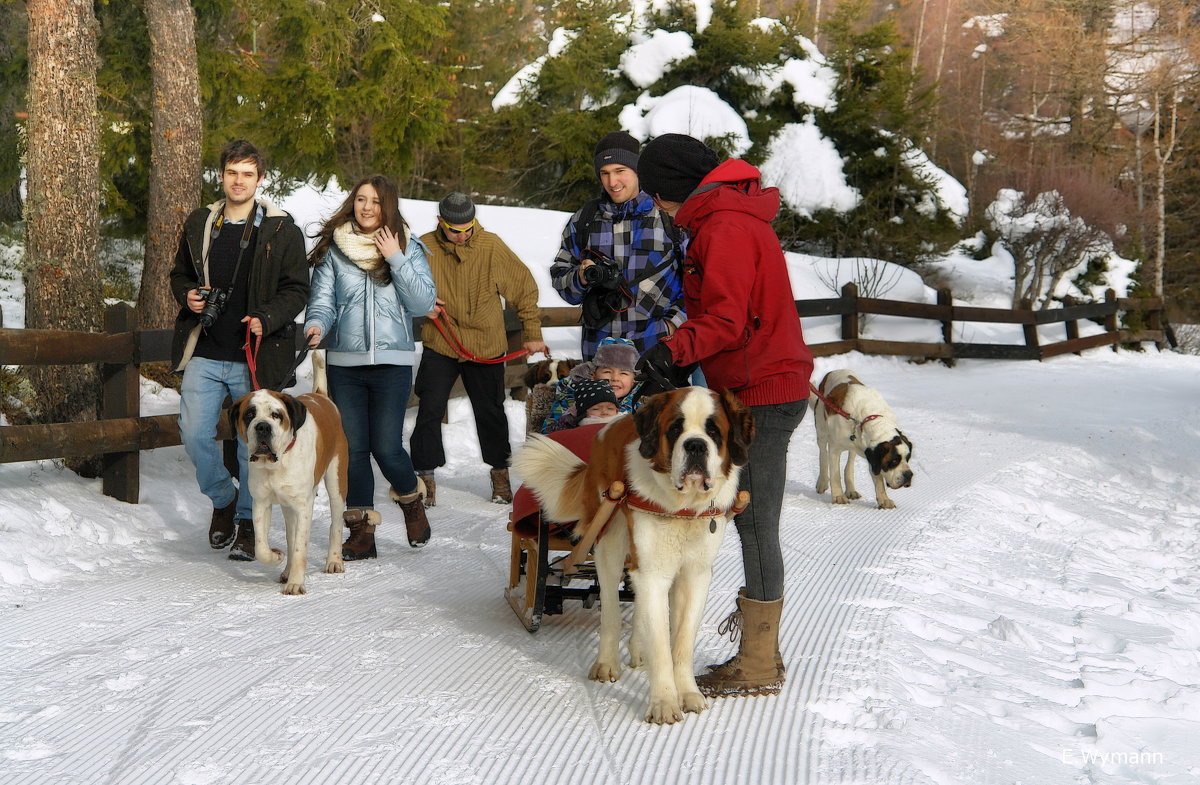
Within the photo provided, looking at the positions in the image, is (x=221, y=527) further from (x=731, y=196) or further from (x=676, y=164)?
(x=731, y=196)

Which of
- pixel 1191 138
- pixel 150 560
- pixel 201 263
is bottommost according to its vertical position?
pixel 150 560

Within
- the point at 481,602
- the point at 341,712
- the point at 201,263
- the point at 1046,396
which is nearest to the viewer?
the point at 341,712

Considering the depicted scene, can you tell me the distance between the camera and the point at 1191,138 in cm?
3291

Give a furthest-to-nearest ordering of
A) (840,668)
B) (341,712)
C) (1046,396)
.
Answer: (1046,396) → (840,668) → (341,712)

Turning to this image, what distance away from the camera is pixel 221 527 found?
6117 millimetres

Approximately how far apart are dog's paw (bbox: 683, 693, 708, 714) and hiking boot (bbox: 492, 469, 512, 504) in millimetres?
4159

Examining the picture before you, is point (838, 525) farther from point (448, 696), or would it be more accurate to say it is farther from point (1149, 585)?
point (448, 696)

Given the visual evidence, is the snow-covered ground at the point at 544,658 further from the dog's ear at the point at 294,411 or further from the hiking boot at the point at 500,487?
the dog's ear at the point at 294,411

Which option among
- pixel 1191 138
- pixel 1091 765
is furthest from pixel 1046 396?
pixel 1191 138

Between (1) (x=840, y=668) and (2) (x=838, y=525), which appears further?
(2) (x=838, y=525)

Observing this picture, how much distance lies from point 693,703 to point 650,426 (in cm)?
97

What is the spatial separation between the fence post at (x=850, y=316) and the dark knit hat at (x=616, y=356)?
12027mm

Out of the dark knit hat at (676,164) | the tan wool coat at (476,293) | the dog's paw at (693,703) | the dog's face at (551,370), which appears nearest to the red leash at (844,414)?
the dog's face at (551,370)

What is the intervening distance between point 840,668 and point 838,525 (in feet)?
10.5
